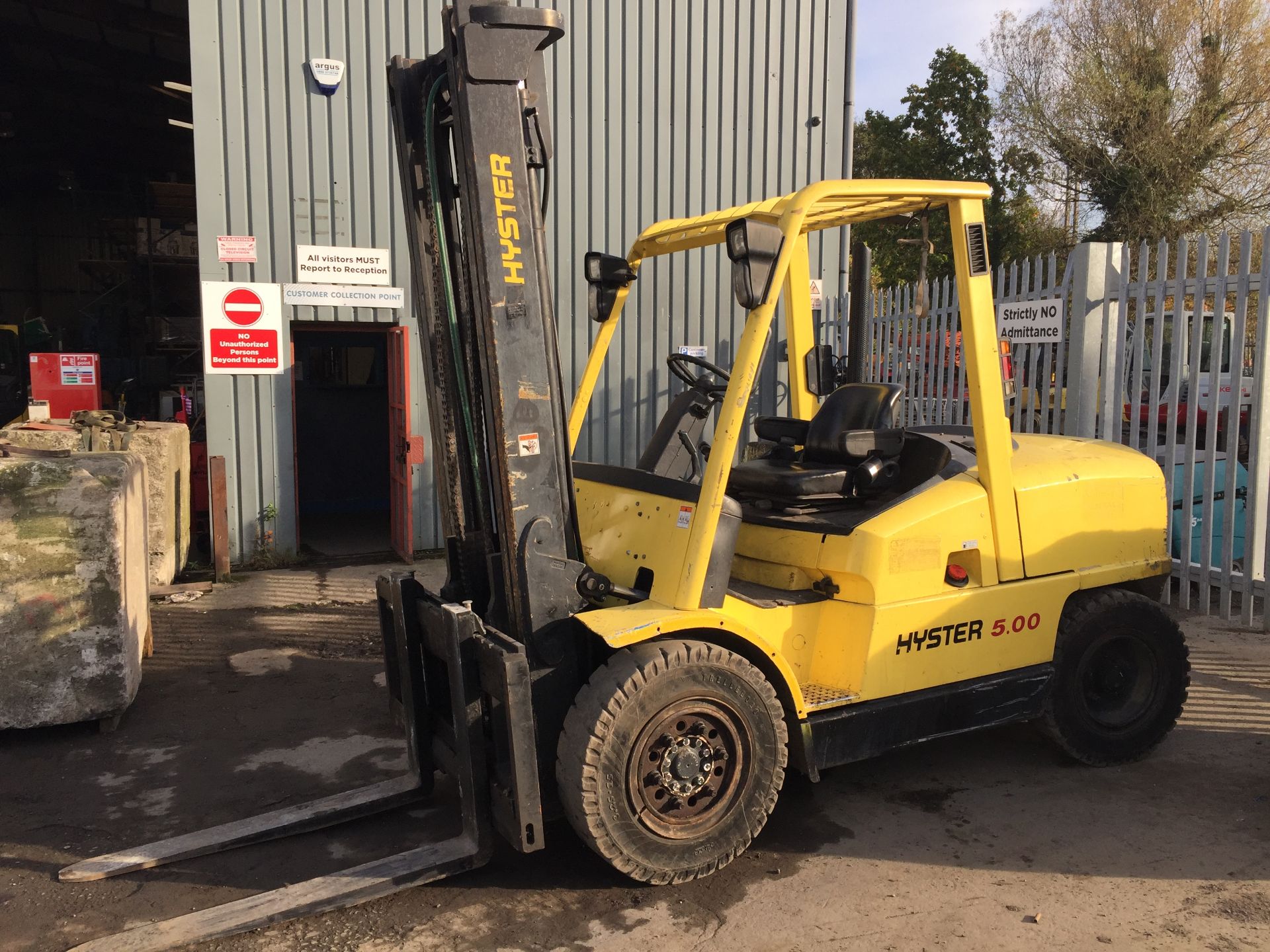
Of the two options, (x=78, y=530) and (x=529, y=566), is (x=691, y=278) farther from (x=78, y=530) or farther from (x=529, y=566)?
(x=529, y=566)

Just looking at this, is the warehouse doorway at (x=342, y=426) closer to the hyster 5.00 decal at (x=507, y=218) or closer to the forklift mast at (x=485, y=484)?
the forklift mast at (x=485, y=484)

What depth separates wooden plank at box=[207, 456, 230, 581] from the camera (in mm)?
9164

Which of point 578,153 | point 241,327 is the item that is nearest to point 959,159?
point 578,153

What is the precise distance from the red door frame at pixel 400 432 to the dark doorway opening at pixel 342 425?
287cm

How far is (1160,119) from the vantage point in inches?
947

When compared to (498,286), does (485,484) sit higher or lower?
lower

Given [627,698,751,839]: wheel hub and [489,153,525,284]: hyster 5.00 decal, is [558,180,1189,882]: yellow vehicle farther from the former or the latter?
[489,153,525,284]: hyster 5.00 decal

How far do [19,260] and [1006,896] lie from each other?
25735 millimetres

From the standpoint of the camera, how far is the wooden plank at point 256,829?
388cm

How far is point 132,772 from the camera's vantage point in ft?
16.3

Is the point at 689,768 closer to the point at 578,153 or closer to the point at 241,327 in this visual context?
the point at 241,327

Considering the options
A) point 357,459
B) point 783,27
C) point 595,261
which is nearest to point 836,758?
point 595,261

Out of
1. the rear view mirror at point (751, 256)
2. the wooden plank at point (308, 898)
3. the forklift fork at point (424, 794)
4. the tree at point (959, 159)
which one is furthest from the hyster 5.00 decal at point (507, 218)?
the tree at point (959, 159)

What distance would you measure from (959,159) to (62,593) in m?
25.2
